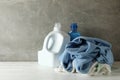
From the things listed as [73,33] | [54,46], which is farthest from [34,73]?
[73,33]

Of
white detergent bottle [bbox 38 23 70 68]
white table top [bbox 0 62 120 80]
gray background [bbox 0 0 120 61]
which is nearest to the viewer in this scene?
white table top [bbox 0 62 120 80]

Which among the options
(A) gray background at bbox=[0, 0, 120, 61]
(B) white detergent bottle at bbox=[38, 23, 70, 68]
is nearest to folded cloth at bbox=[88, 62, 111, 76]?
(B) white detergent bottle at bbox=[38, 23, 70, 68]

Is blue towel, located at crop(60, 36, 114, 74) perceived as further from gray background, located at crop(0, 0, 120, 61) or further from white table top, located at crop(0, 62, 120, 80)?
gray background, located at crop(0, 0, 120, 61)

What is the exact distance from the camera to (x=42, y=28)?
1.61 metres

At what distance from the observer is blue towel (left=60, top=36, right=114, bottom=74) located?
4.02 feet

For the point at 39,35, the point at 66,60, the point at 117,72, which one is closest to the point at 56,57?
the point at 66,60

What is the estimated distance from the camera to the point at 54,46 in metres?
1.47

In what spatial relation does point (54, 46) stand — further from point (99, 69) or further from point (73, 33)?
point (99, 69)

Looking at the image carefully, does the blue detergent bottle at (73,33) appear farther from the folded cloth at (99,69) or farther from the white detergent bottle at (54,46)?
the folded cloth at (99,69)

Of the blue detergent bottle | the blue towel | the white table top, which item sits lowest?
the white table top

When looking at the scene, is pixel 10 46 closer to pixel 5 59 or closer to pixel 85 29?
pixel 5 59

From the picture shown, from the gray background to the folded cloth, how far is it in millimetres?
400

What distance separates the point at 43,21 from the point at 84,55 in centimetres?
47

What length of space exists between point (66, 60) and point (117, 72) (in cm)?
28
